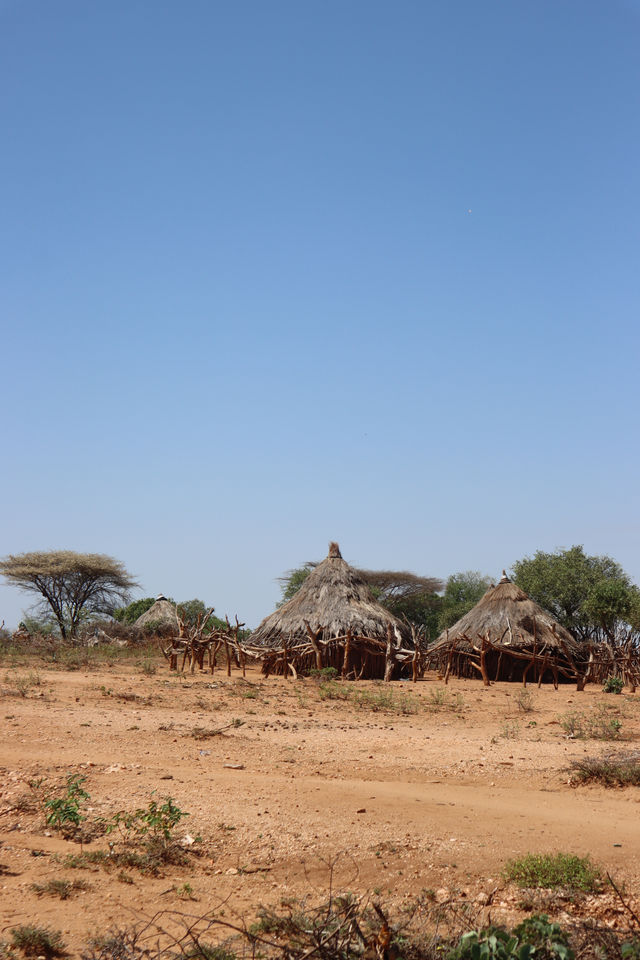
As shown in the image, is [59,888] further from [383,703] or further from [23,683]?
[23,683]

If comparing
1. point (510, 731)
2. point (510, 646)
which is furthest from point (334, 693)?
point (510, 646)

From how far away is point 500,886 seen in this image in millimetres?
4922

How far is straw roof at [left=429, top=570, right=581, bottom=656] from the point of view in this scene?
2161 centimetres

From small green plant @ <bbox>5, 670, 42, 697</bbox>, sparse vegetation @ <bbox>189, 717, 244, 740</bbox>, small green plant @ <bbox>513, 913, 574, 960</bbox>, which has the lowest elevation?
small green plant @ <bbox>5, 670, 42, 697</bbox>

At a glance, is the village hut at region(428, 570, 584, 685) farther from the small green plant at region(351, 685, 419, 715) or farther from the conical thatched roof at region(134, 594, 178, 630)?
the conical thatched roof at region(134, 594, 178, 630)

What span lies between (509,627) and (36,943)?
19260mm

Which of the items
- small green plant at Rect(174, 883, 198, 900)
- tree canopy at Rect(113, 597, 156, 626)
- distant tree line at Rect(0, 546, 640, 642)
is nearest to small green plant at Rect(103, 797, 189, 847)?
small green plant at Rect(174, 883, 198, 900)

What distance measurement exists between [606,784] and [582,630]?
26.6 metres

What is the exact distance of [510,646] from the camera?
21.7 meters

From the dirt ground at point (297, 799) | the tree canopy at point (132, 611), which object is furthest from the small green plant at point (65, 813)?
the tree canopy at point (132, 611)

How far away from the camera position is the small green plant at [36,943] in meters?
3.97

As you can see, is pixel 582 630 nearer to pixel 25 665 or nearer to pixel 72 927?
pixel 25 665

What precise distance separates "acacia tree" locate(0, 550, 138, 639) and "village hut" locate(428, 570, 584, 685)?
1731 cm

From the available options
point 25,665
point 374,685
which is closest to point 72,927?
point 374,685
